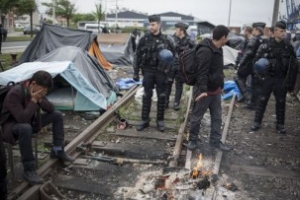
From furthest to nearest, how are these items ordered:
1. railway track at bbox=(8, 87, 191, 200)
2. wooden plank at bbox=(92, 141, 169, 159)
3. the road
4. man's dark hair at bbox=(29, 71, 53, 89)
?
the road, wooden plank at bbox=(92, 141, 169, 159), railway track at bbox=(8, 87, 191, 200), man's dark hair at bbox=(29, 71, 53, 89)

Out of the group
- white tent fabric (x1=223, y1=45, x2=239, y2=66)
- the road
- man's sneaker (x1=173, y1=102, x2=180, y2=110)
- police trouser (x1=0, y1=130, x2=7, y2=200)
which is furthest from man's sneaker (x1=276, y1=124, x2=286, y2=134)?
the road

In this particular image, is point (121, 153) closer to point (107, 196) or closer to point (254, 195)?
point (107, 196)

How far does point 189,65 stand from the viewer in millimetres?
5438

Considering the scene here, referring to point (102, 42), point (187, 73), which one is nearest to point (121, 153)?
point (187, 73)

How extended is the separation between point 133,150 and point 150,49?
193cm

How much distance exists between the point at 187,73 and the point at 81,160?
2.14 m

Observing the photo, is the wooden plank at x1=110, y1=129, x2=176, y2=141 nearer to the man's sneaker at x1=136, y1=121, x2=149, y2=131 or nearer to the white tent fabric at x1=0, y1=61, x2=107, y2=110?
the man's sneaker at x1=136, y1=121, x2=149, y2=131

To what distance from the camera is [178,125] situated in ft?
23.7

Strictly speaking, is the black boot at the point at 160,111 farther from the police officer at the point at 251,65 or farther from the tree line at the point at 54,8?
the tree line at the point at 54,8

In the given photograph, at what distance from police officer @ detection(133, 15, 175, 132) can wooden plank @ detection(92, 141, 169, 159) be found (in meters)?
0.89

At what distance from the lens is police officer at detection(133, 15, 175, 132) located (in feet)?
21.0

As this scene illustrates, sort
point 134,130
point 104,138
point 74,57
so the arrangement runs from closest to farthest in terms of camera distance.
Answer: point 104,138
point 134,130
point 74,57

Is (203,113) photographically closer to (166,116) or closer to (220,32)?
(220,32)

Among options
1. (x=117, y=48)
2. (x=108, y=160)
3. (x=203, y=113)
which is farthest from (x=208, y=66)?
(x=117, y=48)
